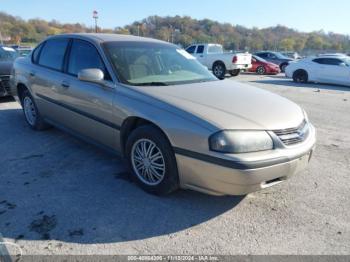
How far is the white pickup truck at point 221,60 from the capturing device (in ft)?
56.1

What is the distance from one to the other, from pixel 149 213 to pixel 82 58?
2.32 m

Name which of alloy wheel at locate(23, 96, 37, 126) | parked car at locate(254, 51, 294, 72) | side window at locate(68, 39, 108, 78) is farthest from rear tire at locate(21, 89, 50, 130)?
parked car at locate(254, 51, 294, 72)

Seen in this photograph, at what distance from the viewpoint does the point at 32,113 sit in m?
5.73

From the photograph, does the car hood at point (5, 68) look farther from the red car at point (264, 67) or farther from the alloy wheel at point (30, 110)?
the red car at point (264, 67)

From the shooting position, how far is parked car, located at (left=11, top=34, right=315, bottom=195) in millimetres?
2848

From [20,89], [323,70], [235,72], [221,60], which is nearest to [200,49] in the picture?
[221,60]

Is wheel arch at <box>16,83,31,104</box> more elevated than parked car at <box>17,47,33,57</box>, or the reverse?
parked car at <box>17,47,33,57</box>

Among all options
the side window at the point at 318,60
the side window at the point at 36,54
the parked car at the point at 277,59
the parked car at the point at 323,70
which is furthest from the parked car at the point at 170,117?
the parked car at the point at 277,59

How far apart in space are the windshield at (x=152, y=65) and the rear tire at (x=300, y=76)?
12.0m

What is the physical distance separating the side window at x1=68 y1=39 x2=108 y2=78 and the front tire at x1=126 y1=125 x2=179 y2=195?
3.36 ft

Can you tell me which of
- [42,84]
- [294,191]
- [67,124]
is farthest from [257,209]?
[42,84]

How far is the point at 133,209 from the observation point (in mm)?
3182

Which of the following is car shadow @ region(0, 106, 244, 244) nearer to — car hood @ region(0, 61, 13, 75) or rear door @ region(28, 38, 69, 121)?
rear door @ region(28, 38, 69, 121)

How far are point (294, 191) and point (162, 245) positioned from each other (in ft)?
5.62
